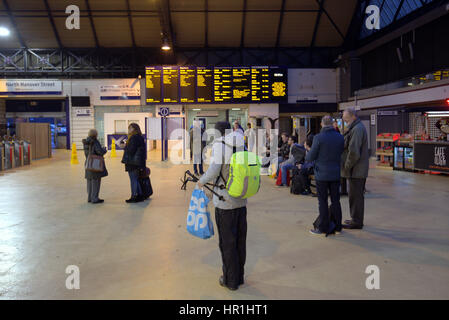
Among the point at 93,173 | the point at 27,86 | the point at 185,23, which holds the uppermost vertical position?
the point at 185,23

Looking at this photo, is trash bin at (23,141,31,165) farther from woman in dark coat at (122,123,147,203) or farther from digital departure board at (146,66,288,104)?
woman in dark coat at (122,123,147,203)

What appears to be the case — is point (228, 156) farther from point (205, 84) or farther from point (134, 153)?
point (205, 84)

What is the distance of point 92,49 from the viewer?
808 inches

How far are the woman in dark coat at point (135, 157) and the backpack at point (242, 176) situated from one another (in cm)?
437

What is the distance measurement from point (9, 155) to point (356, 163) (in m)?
12.4

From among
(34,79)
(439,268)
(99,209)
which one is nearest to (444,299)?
(439,268)

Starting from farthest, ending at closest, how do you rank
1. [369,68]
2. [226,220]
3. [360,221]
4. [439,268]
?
[369,68] < [360,221] < [439,268] < [226,220]

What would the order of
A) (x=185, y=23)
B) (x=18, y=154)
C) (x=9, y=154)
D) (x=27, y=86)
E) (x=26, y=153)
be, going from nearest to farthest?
(x=9, y=154), (x=18, y=154), (x=26, y=153), (x=185, y=23), (x=27, y=86)

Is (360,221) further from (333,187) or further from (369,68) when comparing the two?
(369,68)

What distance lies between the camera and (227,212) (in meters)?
3.38

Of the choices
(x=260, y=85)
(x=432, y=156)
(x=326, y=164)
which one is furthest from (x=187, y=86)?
(x=326, y=164)

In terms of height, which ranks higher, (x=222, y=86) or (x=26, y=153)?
(x=222, y=86)

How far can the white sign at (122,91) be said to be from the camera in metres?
20.9
